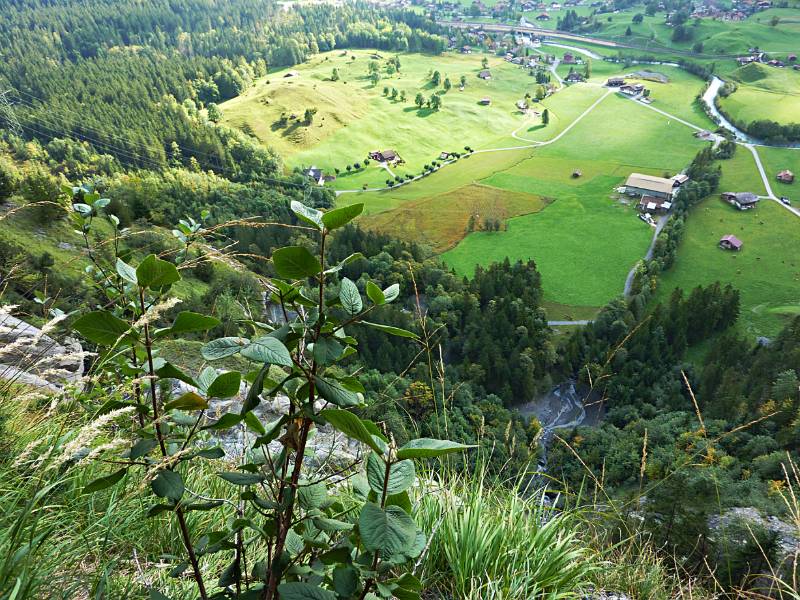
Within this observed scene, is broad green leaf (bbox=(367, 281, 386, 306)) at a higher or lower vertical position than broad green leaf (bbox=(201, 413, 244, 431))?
higher

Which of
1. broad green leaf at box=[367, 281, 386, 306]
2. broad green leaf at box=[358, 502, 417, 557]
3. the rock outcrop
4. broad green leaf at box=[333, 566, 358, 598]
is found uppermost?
broad green leaf at box=[367, 281, 386, 306]

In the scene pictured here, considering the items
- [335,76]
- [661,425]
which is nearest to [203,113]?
[335,76]

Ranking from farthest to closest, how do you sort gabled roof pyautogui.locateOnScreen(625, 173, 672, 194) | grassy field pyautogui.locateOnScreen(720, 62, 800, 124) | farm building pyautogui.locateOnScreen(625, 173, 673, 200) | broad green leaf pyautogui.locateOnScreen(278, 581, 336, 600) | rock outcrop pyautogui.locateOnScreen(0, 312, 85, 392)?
grassy field pyautogui.locateOnScreen(720, 62, 800, 124), gabled roof pyautogui.locateOnScreen(625, 173, 672, 194), farm building pyautogui.locateOnScreen(625, 173, 673, 200), rock outcrop pyautogui.locateOnScreen(0, 312, 85, 392), broad green leaf pyautogui.locateOnScreen(278, 581, 336, 600)

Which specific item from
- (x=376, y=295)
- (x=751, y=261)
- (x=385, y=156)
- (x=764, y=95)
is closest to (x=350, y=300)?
(x=376, y=295)

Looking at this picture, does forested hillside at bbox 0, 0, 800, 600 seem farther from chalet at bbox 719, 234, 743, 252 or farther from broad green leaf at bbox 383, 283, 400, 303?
chalet at bbox 719, 234, 743, 252

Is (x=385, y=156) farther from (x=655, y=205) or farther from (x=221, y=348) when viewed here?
(x=221, y=348)

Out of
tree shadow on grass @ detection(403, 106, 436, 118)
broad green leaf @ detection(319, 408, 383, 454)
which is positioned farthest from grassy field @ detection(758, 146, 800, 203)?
broad green leaf @ detection(319, 408, 383, 454)
